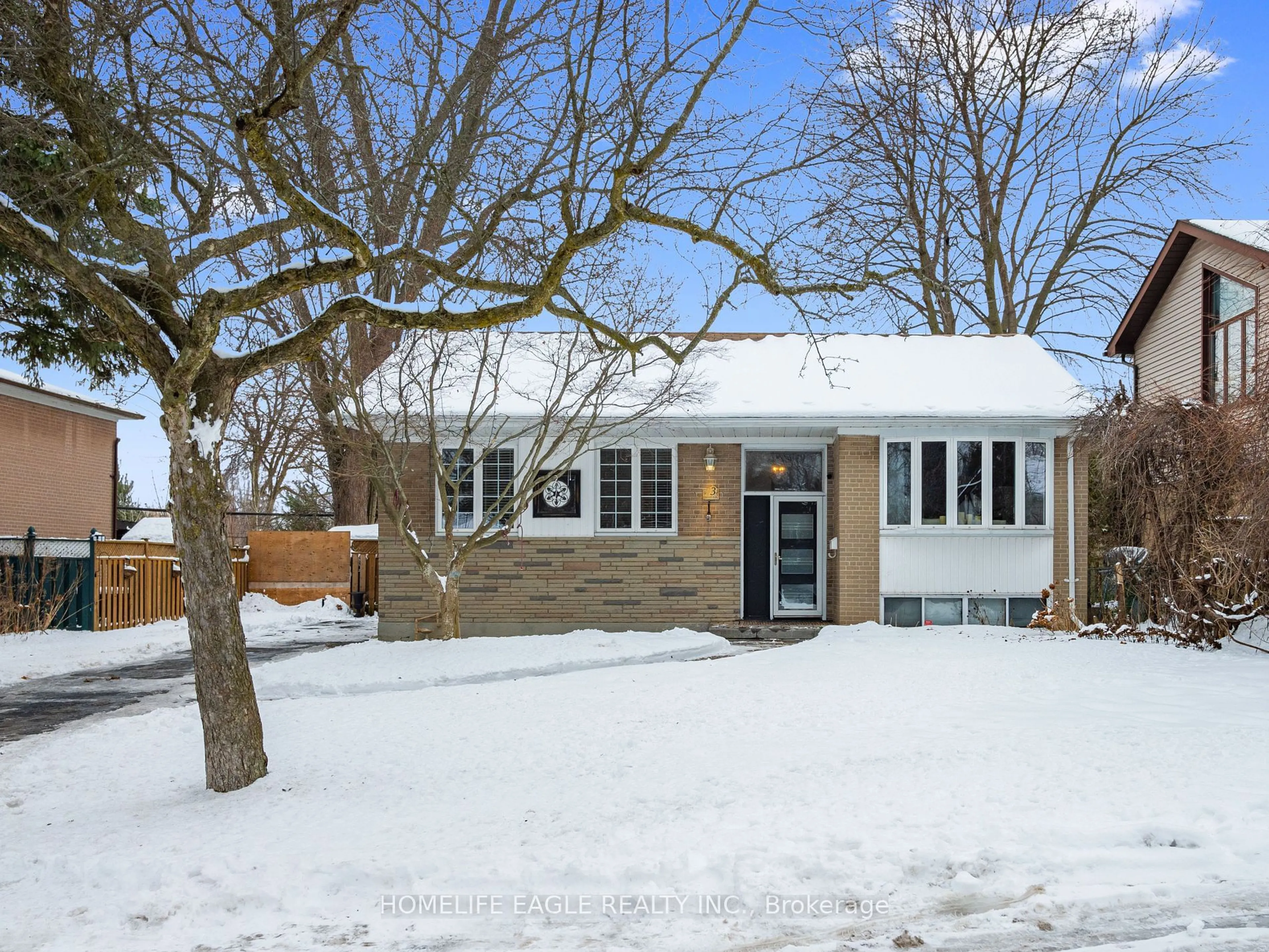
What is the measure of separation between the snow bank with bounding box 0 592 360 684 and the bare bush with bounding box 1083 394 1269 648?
1007 centimetres

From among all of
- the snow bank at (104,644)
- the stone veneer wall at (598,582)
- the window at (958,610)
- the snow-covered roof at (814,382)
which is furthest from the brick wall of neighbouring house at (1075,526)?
the snow bank at (104,644)

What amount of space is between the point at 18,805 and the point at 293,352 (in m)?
3.22

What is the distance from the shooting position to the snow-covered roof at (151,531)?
2708 centimetres

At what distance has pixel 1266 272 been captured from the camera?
17391mm

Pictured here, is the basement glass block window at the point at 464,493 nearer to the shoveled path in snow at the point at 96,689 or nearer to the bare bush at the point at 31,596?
the shoveled path in snow at the point at 96,689

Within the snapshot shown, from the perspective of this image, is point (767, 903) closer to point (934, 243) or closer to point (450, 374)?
point (450, 374)

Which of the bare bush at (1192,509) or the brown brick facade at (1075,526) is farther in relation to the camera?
the brown brick facade at (1075,526)

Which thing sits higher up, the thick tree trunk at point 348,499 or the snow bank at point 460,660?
the thick tree trunk at point 348,499

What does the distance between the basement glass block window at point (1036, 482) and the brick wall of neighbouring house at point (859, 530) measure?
2.15 meters

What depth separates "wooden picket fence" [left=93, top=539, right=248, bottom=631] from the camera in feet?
56.9

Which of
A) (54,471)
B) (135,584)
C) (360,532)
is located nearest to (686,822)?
(135,584)

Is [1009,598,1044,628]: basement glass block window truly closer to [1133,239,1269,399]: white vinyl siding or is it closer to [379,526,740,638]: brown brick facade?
[379,526,740,638]: brown brick facade

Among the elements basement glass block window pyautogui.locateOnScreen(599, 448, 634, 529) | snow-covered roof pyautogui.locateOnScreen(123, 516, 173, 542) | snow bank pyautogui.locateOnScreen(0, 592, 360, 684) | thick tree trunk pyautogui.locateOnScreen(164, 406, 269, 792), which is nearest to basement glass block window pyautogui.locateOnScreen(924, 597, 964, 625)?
basement glass block window pyautogui.locateOnScreen(599, 448, 634, 529)

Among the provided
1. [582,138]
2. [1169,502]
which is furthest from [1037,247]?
[582,138]
